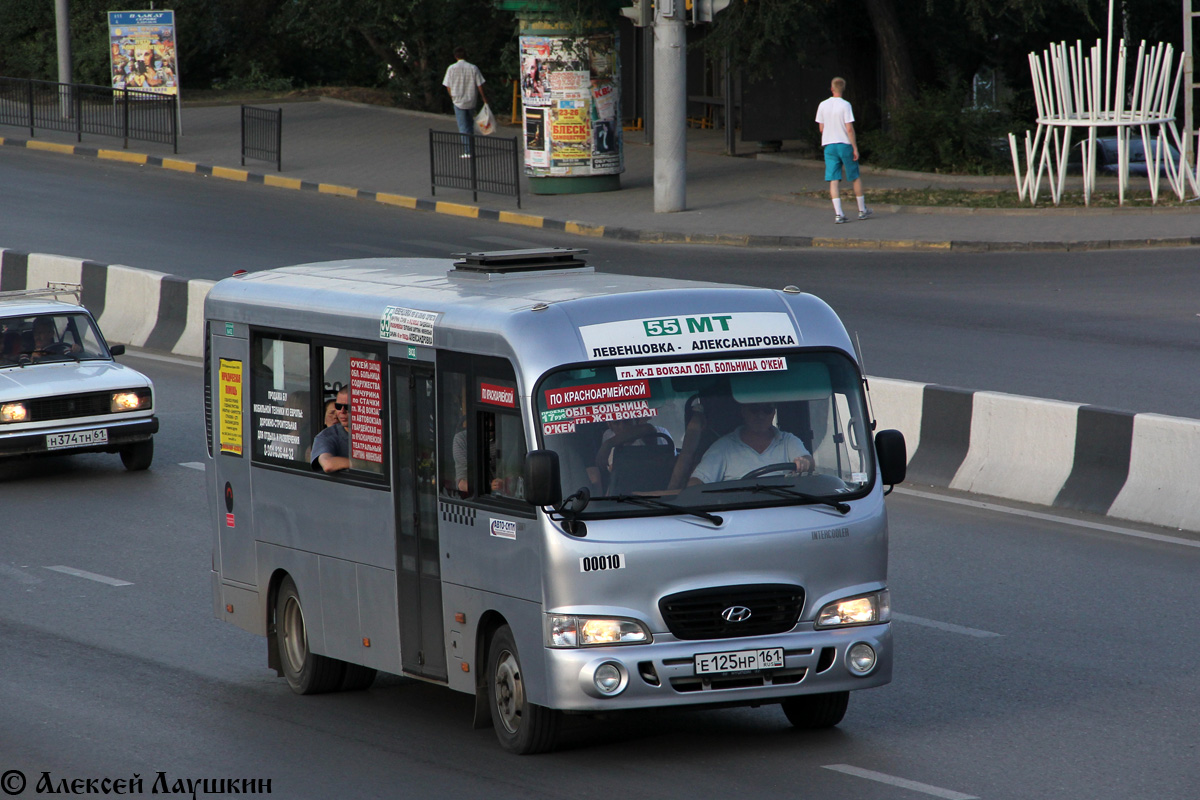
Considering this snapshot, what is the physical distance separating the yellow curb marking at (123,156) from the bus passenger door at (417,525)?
27.0m

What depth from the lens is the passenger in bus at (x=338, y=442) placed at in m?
8.72

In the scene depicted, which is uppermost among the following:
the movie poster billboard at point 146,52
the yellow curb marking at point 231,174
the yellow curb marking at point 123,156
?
the movie poster billboard at point 146,52

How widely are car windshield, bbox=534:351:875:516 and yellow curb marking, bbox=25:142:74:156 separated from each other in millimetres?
29517

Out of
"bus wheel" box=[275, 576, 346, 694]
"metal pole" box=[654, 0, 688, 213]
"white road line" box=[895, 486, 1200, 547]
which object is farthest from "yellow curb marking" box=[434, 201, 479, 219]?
"bus wheel" box=[275, 576, 346, 694]

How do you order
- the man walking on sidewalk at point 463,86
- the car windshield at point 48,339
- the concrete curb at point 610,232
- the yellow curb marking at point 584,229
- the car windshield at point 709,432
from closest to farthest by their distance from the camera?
the car windshield at point 709,432
the car windshield at point 48,339
the concrete curb at point 610,232
the yellow curb marking at point 584,229
the man walking on sidewalk at point 463,86

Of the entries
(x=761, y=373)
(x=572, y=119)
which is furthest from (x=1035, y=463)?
(x=572, y=119)

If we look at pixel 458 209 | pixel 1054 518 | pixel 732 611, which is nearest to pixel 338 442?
pixel 732 611

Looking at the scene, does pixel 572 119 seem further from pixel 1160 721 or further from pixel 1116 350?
pixel 1160 721

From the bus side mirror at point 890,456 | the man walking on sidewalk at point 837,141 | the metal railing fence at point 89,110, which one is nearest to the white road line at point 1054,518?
the bus side mirror at point 890,456

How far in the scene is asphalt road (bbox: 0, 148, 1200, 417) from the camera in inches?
656

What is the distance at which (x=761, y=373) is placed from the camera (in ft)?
25.5

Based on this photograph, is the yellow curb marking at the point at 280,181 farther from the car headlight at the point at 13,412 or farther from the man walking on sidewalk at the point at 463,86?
the car headlight at the point at 13,412

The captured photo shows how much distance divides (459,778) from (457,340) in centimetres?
193

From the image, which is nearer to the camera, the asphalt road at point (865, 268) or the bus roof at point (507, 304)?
the bus roof at point (507, 304)
